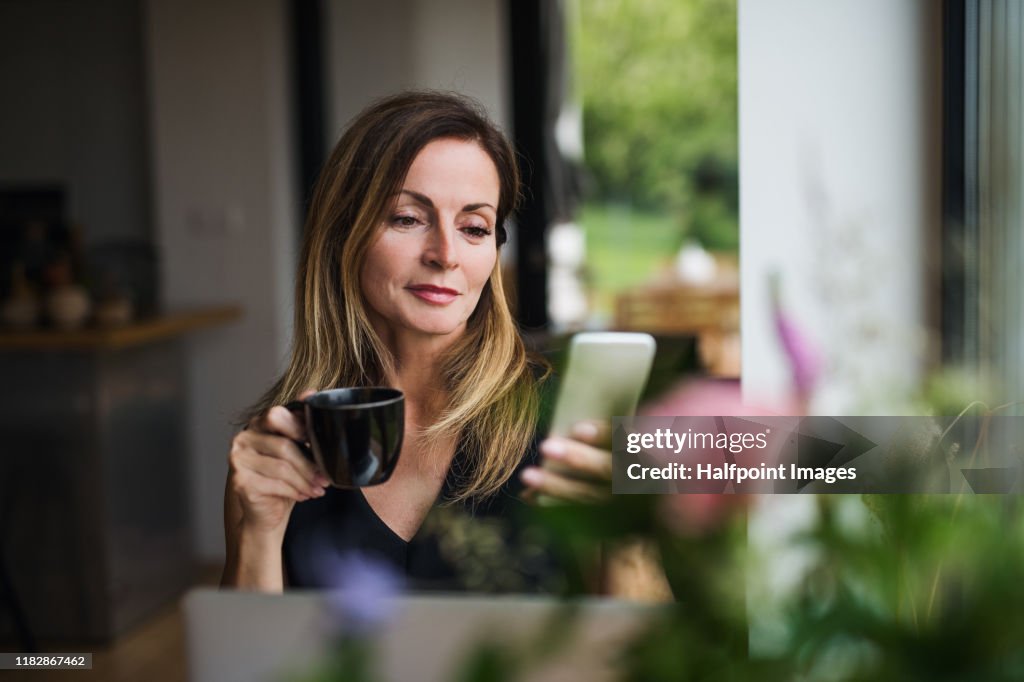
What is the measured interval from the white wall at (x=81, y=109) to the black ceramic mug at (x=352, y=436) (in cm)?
254

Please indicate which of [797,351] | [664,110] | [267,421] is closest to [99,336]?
[267,421]

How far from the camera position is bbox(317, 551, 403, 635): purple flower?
0.36 meters

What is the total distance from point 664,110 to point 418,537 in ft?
20.0

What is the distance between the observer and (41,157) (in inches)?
126

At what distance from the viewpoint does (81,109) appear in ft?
10.5

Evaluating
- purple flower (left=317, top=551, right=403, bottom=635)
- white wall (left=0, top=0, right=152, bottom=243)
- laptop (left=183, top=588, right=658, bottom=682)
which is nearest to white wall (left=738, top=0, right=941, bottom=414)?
purple flower (left=317, top=551, right=403, bottom=635)

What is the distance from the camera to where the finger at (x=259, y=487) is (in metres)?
0.92

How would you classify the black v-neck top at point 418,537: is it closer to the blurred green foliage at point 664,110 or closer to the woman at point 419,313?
the woman at point 419,313

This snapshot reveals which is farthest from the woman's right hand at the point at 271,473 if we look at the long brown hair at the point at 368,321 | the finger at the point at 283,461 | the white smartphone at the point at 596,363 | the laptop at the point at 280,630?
the laptop at the point at 280,630

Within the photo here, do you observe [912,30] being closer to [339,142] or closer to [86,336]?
[339,142]

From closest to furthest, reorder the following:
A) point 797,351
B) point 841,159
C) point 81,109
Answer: point 797,351, point 841,159, point 81,109

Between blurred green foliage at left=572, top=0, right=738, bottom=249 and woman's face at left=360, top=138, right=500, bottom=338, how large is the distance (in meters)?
5.17

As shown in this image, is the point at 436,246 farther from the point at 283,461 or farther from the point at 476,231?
the point at 283,461

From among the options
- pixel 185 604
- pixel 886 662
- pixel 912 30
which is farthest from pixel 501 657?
pixel 912 30
